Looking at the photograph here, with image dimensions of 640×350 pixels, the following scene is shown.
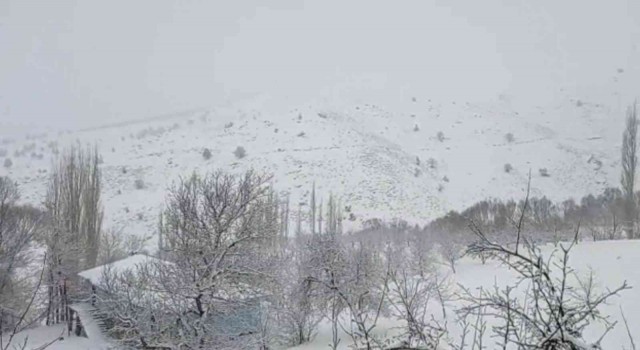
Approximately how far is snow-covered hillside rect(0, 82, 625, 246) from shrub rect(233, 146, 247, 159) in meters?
0.62

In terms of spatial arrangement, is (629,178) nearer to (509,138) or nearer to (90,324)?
(509,138)

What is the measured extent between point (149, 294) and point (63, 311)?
12002mm

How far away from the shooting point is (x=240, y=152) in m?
52.0

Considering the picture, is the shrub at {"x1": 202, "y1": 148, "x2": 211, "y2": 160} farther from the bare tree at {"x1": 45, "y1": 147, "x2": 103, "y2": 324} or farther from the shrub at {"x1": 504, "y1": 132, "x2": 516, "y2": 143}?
the shrub at {"x1": 504, "y1": 132, "x2": 516, "y2": 143}

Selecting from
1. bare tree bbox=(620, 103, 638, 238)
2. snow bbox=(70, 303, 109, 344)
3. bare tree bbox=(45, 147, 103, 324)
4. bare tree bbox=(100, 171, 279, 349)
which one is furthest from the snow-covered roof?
bare tree bbox=(620, 103, 638, 238)

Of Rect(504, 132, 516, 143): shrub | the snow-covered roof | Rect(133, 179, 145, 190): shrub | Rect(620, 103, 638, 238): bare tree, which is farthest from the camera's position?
Rect(504, 132, 516, 143): shrub

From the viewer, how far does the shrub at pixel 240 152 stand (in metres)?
51.9

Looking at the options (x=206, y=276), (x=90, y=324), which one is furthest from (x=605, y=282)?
(x=90, y=324)

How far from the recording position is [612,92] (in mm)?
69812

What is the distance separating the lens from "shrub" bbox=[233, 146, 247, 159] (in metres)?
51.9

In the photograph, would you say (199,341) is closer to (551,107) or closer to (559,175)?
(559,175)

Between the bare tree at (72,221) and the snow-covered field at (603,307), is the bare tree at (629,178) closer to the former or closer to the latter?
the snow-covered field at (603,307)

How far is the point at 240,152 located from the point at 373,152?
1455 centimetres

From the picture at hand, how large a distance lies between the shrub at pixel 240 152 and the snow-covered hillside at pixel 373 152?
619 mm
